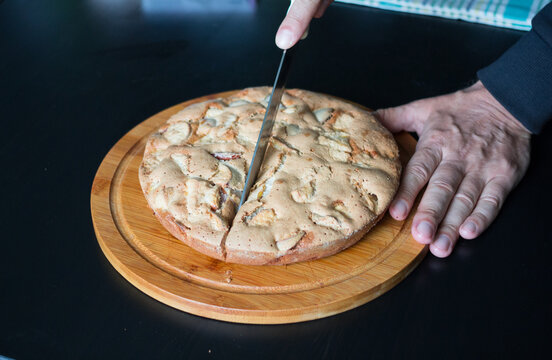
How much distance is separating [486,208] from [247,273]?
0.85 m

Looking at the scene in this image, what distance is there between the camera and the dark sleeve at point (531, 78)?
185 centimetres

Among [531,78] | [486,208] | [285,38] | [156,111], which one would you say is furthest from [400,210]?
[156,111]

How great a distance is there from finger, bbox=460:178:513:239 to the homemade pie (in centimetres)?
29

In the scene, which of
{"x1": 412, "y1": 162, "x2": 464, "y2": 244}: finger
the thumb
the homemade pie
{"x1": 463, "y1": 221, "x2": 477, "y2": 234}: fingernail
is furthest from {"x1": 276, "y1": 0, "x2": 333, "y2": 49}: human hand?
{"x1": 463, "y1": 221, "x2": 477, "y2": 234}: fingernail

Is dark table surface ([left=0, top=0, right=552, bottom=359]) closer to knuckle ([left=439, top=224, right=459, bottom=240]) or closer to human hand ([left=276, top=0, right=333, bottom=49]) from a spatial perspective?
knuckle ([left=439, top=224, right=459, bottom=240])

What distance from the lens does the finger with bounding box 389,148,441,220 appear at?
5.06 feet

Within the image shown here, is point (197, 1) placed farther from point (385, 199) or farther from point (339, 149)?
Result: point (385, 199)

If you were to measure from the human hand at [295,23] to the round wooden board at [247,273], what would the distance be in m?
0.66

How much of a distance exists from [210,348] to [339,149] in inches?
29.0

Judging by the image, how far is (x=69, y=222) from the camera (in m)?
1.61

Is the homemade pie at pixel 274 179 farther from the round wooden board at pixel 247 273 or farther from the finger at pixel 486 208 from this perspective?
the finger at pixel 486 208

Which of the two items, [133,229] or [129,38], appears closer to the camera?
[133,229]

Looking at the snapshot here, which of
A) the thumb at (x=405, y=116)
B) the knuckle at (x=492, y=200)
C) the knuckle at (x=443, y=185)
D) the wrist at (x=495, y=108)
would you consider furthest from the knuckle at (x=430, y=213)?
the wrist at (x=495, y=108)

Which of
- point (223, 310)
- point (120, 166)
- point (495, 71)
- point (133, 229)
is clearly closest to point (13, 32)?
point (120, 166)
